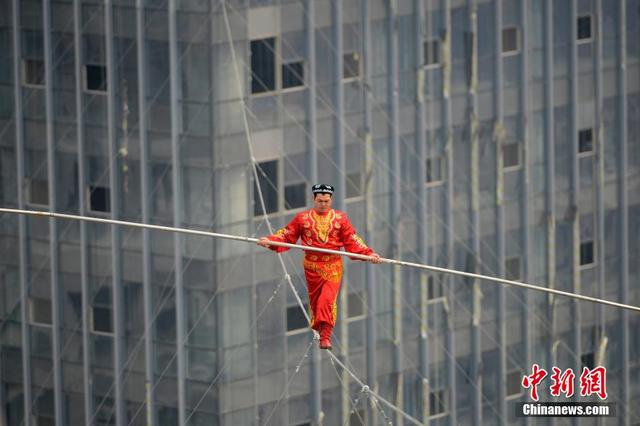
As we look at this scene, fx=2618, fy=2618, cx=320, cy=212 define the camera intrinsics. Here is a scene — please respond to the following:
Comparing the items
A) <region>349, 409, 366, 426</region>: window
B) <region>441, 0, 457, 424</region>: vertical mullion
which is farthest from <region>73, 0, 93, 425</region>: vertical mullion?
<region>441, 0, 457, 424</region>: vertical mullion

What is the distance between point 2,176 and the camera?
60.1 metres

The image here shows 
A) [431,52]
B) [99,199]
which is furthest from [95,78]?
[431,52]

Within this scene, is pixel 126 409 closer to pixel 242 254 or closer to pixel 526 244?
pixel 242 254

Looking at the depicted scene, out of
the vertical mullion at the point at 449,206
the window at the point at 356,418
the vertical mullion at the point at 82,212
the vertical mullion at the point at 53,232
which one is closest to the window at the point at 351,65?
the vertical mullion at the point at 449,206

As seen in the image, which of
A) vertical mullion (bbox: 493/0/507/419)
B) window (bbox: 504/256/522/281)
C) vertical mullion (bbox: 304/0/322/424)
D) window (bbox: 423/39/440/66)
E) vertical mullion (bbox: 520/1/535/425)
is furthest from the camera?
window (bbox: 504/256/522/281)

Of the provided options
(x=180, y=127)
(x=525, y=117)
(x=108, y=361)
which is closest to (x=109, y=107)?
(x=180, y=127)

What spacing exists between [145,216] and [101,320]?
3.13 meters

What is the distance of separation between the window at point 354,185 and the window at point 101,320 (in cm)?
613

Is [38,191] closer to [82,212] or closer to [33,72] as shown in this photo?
[82,212]

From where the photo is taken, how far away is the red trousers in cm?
4166

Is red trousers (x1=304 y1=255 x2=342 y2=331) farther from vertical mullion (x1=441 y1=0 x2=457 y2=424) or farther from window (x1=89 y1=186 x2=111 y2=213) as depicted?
vertical mullion (x1=441 y1=0 x2=457 y2=424)

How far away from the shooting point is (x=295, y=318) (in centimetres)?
5897

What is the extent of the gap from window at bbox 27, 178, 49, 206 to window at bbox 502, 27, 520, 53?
40.3ft

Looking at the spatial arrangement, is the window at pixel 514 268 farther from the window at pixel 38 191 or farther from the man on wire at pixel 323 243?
the man on wire at pixel 323 243
